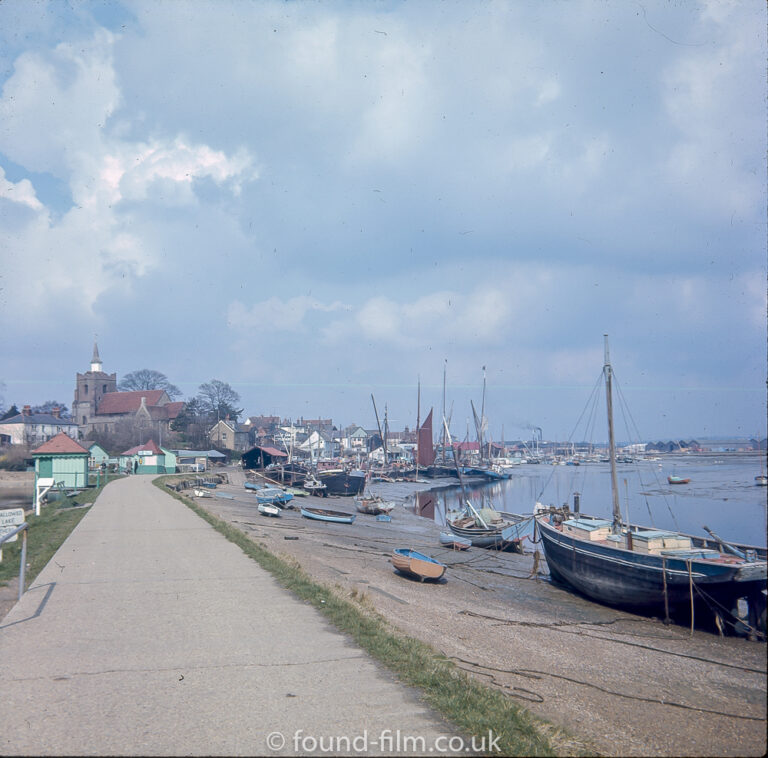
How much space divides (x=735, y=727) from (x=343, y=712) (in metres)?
5.63

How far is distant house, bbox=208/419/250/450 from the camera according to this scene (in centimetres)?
10360

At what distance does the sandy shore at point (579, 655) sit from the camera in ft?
23.6

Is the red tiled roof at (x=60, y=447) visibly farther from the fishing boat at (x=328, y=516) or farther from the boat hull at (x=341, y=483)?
the boat hull at (x=341, y=483)

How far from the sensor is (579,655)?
470 inches

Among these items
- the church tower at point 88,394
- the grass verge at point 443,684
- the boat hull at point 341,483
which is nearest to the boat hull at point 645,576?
the grass verge at point 443,684

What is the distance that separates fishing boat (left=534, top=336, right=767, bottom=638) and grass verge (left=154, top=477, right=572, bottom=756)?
10.1m

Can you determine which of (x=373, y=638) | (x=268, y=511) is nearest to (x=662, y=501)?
(x=268, y=511)

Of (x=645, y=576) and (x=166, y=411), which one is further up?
(x=166, y=411)

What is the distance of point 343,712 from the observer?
5781 mm

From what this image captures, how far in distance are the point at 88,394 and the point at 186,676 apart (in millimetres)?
116510

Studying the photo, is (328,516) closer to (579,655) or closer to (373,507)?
(373,507)

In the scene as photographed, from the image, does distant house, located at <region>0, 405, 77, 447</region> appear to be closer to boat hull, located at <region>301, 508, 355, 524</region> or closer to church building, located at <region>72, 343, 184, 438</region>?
church building, located at <region>72, 343, 184, 438</region>

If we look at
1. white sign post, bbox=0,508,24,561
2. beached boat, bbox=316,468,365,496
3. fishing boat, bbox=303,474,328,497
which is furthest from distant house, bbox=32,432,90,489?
white sign post, bbox=0,508,24,561

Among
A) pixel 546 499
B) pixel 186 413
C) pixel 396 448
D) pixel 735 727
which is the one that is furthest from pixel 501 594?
pixel 396 448
